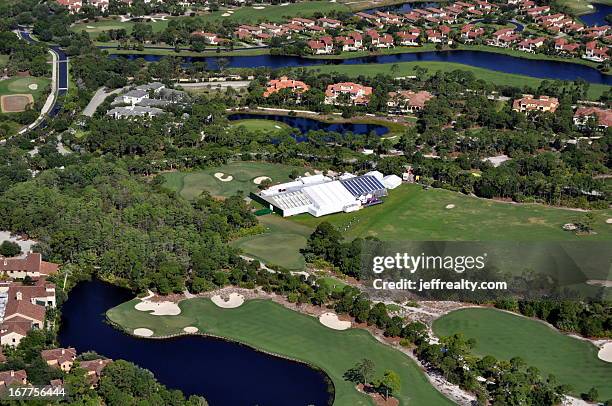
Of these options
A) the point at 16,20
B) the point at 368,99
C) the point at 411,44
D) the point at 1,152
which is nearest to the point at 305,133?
the point at 368,99

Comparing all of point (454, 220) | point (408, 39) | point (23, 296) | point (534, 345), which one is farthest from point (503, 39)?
point (23, 296)

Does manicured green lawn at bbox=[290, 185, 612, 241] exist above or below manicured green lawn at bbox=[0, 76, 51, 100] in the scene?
below

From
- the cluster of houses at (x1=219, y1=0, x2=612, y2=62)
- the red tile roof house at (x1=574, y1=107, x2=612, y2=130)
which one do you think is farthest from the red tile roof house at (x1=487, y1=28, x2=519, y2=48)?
the red tile roof house at (x1=574, y1=107, x2=612, y2=130)

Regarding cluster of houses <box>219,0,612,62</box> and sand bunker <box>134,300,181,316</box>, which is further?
cluster of houses <box>219,0,612,62</box>

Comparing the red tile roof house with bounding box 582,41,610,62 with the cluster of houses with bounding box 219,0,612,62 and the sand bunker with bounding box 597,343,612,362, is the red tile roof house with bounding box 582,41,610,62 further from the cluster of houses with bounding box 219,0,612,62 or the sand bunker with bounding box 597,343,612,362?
the sand bunker with bounding box 597,343,612,362

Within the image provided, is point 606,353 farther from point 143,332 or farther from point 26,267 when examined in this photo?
point 26,267

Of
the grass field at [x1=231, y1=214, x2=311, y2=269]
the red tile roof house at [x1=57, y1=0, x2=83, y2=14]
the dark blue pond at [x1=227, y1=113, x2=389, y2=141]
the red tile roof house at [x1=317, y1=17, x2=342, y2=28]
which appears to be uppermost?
the red tile roof house at [x1=57, y1=0, x2=83, y2=14]

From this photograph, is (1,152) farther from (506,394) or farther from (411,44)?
(411,44)

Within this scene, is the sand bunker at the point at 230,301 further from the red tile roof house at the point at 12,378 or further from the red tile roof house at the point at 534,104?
the red tile roof house at the point at 534,104
